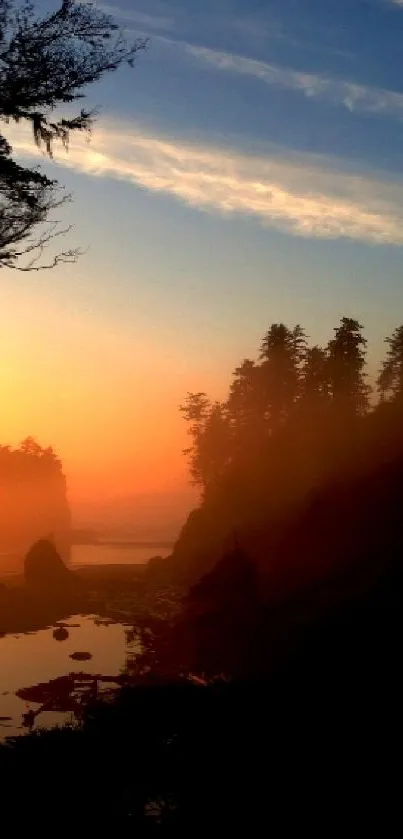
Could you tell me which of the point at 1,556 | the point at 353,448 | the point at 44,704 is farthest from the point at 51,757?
the point at 1,556

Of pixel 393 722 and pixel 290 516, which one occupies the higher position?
pixel 290 516

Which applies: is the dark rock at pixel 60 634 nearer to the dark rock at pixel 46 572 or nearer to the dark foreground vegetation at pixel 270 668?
the dark foreground vegetation at pixel 270 668

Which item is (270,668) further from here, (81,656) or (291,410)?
(291,410)

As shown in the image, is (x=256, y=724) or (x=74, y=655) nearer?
(x=256, y=724)

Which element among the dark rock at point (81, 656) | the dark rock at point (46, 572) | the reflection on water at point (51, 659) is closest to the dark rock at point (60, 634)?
the reflection on water at point (51, 659)

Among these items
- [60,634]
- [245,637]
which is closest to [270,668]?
[245,637]

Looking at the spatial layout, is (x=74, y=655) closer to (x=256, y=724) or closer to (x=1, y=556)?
(x=256, y=724)

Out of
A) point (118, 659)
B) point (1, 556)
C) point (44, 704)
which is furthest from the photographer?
point (1, 556)

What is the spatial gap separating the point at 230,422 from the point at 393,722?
3004 inches

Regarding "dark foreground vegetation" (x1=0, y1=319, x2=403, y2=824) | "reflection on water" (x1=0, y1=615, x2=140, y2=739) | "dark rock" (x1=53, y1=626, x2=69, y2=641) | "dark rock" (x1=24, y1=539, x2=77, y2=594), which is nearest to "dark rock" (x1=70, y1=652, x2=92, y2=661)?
"reflection on water" (x1=0, y1=615, x2=140, y2=739)

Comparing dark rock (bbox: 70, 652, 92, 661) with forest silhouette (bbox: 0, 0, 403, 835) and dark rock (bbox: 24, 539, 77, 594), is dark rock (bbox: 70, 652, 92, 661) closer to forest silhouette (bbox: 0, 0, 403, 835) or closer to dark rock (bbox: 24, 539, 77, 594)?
forest silhouette (bbox: 0, 0, 403, 835)

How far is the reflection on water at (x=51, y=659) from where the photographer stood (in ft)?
79.7

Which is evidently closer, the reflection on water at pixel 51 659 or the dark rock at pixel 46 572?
the reflection on water at pixel 51 659

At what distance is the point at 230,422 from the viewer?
313 feet
